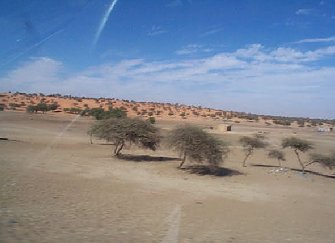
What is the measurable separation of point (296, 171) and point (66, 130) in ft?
105

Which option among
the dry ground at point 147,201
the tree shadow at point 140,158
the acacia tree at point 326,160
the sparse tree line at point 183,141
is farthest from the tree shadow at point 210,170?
the acacia tree at point 326,160

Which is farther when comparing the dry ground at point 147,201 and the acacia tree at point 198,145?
the acacia tree at point 198,145

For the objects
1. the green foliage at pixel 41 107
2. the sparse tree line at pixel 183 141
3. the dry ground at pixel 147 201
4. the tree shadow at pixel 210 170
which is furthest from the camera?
the green foliage at pixel 41 107

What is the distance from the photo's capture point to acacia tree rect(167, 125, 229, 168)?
28.6 metres

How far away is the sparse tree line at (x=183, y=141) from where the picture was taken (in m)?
28.7

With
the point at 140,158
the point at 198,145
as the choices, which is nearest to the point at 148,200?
the point at 198,145

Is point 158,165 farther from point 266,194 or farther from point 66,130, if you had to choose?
point 66,130

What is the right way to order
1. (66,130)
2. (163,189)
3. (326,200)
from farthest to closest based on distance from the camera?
(66,130)
(326,200)
(163,189)

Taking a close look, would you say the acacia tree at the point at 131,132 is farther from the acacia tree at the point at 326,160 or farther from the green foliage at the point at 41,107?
the green foliage at the point at 41,107

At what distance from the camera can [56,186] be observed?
18.7 m

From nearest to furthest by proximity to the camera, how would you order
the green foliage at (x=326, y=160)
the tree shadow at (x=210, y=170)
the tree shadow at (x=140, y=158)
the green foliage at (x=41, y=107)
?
the tree shadow at (x=210, y=170), the green foliage at (x=326, y=160), the tree shadow at (x=140, y=158), the green foliage at (x=41, y=107)

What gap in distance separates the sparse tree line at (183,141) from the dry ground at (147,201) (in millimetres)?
1374

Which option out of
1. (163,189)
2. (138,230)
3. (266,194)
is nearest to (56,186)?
(163,189)

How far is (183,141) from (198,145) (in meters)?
1.00
